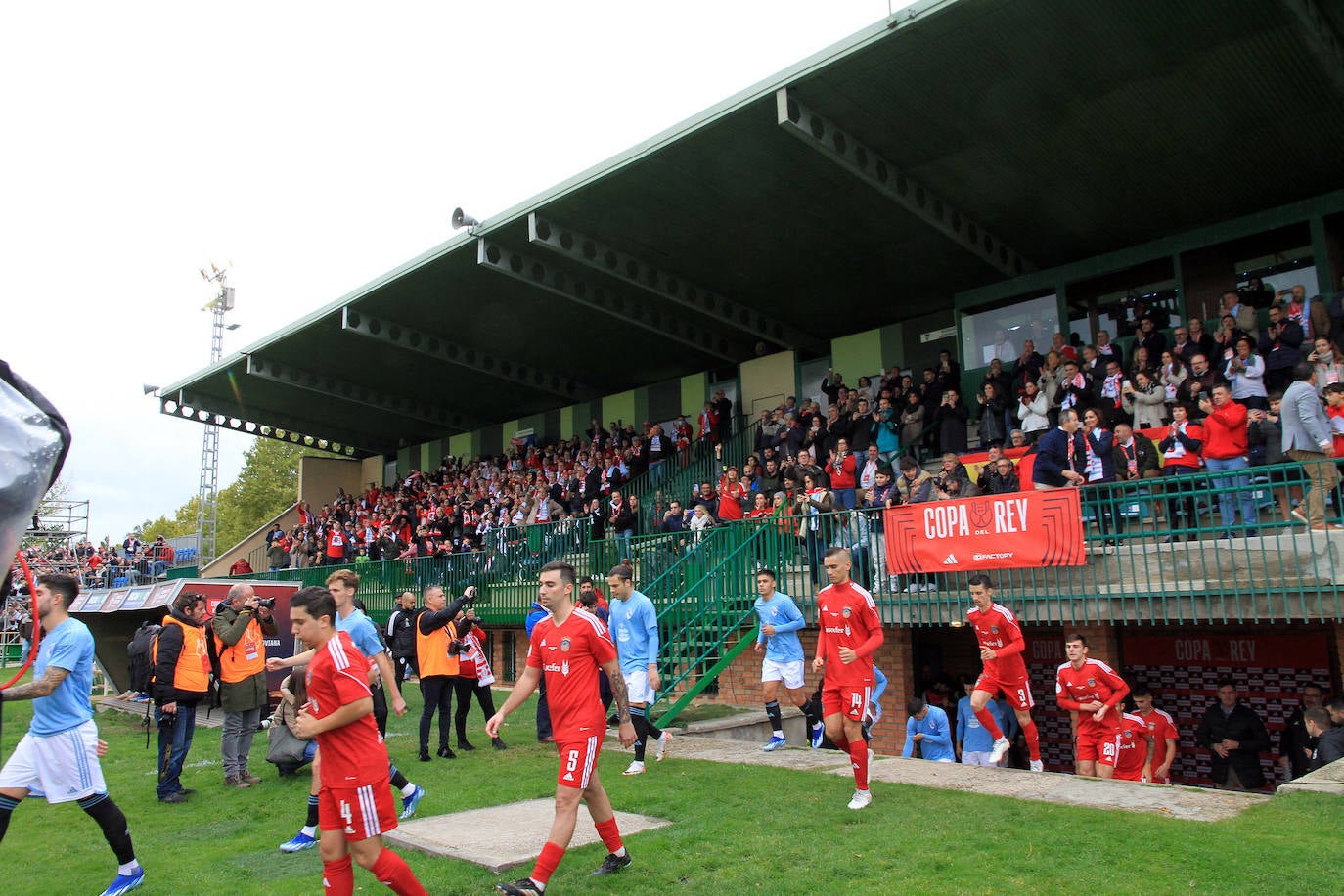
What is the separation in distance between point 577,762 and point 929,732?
743 centimetres

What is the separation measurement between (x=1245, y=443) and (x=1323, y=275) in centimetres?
588

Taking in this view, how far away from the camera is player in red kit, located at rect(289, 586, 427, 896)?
16.1 ft

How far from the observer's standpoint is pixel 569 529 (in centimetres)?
1961

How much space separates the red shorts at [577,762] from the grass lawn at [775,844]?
64 centimetres

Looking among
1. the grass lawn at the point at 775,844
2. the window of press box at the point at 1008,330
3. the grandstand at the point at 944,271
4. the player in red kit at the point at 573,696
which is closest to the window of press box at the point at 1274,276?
the grandstand at the point at 944,271

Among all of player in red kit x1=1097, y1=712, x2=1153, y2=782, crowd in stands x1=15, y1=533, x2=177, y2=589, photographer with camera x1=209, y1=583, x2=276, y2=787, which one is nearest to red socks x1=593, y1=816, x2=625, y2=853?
photographer with camera x1=209, y1=583, x2=276, y2=787

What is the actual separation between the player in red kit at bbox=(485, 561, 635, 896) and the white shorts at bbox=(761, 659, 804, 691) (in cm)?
518

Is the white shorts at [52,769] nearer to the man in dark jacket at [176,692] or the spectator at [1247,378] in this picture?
the man in dark jacket at [176,692]

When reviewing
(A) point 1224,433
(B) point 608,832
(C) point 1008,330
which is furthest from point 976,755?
(C) point 1008,330

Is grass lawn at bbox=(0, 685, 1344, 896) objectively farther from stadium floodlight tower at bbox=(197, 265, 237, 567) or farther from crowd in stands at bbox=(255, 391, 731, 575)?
stadium floodlight tower at bbox=(197, 265, 237, 567)

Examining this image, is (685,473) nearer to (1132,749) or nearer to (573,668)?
(1132,749)

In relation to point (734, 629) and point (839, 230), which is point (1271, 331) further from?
point (734, 629)

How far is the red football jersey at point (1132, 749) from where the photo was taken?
32.4 feet

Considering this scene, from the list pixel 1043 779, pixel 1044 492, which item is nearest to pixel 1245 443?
pixel 1044 492
